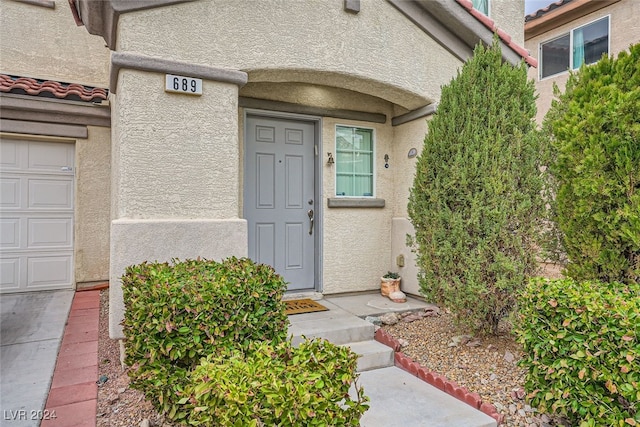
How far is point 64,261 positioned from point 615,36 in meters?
12.8

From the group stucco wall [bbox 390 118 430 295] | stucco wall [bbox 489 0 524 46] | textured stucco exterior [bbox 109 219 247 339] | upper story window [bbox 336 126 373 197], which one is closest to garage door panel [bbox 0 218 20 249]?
textured stucco exterior [bbox 109 219 247 339]

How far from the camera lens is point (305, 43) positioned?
4.69 metres

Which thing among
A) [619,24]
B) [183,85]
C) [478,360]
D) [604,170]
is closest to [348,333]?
[478,360]

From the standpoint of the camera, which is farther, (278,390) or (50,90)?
(50,90)

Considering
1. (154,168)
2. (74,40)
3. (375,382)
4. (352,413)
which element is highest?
(74,40)

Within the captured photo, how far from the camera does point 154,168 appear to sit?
3.97 meters

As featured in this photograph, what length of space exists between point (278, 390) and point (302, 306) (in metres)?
3.66

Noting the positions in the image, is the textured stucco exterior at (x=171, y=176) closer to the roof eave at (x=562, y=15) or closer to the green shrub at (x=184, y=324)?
the green shrub at (x=184, y=324)

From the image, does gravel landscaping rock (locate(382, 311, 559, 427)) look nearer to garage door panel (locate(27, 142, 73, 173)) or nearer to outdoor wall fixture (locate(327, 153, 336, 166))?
outdoor wall fixture (locate(327, 153, 336, 166))

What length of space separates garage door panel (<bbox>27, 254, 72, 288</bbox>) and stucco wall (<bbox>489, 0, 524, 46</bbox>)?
853cm

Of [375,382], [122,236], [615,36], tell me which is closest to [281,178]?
[122,236]

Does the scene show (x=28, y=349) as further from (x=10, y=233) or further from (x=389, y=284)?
(x=389, y=284)

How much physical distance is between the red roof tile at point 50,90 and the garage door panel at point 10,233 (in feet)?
6.41

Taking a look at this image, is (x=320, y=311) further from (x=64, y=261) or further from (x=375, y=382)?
(x=64, y=261)
